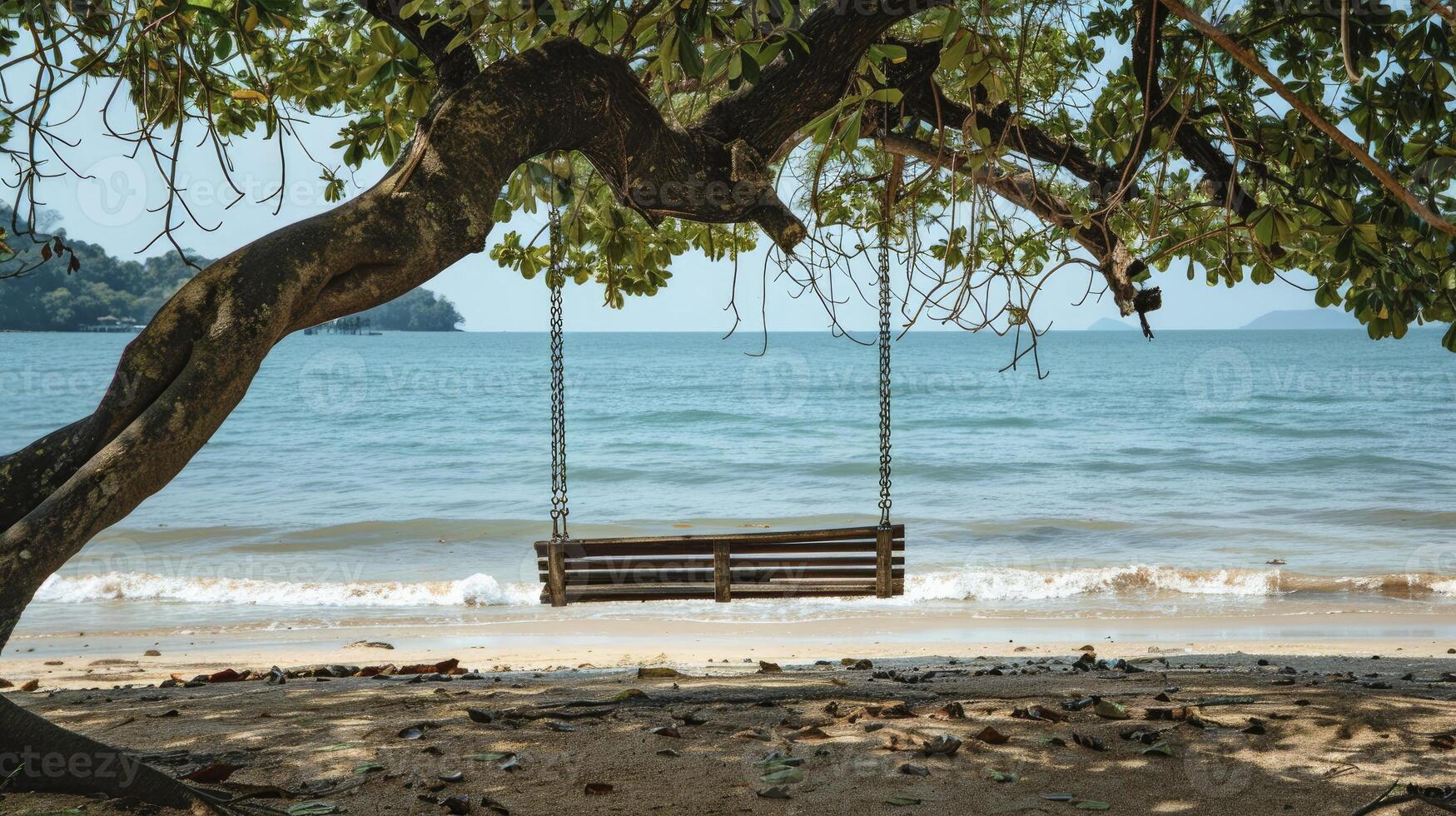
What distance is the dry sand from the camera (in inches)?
102

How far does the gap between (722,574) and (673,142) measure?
10.4 ft

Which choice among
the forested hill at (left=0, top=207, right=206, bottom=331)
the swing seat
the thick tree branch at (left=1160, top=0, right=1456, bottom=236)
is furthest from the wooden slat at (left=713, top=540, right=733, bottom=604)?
the forested hill at (left=0, top=207, right=206, bottom=331)

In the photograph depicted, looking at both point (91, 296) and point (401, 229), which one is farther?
point (91, 296)

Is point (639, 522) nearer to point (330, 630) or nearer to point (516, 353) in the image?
point (330, 630)

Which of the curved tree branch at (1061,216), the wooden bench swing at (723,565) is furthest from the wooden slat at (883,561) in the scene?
the curved tree branch at (1061,216)

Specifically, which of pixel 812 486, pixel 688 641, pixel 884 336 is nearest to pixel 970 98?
pixel 884 336

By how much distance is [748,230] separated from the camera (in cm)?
661

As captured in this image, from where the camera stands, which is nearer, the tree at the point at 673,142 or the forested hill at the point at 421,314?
the tree at the point at 673,142

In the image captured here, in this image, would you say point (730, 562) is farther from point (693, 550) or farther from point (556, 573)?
point (556, 573)

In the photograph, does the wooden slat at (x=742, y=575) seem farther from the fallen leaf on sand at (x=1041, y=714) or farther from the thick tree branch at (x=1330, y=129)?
the thick tree branch at (x=1330, y=129)

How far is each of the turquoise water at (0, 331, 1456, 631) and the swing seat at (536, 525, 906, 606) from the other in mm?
3559

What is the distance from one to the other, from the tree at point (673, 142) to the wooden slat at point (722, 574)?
4.79ft

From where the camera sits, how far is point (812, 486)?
60.0ft

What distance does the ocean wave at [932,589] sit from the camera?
989 cm
